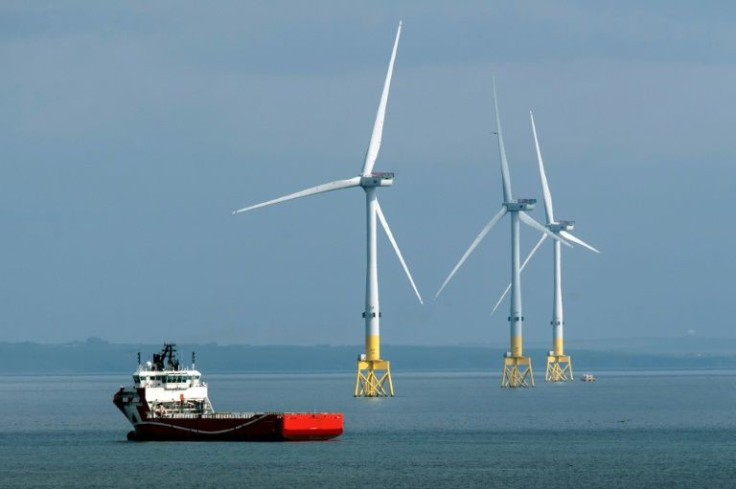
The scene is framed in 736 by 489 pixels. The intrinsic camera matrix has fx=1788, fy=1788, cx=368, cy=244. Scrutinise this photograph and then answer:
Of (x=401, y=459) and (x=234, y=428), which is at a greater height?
(x=234, y=428)

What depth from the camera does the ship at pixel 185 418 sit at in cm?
14362

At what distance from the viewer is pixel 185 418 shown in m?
145

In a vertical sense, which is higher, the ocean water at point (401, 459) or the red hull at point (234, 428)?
the red hull at point (234, 428)

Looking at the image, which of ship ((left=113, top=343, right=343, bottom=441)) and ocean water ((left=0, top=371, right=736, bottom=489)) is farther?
ship ((left=113, top=343, right=343, bottom=441))

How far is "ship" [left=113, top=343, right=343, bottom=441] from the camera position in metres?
144

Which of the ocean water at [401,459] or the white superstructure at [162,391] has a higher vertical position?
the white superstructure at [162,391]

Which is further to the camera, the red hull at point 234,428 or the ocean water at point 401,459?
the red hull at point 234,428

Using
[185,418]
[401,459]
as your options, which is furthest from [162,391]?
[401,459]

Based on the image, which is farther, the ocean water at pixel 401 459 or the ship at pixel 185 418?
the ship at pixel 185 418

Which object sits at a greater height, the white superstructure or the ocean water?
the white superstructure

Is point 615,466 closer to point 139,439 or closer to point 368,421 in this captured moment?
point 139,439

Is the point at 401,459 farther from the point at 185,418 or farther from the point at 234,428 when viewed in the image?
the point at 185,418

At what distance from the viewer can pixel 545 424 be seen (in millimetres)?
184000

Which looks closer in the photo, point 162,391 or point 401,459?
point 401,459
